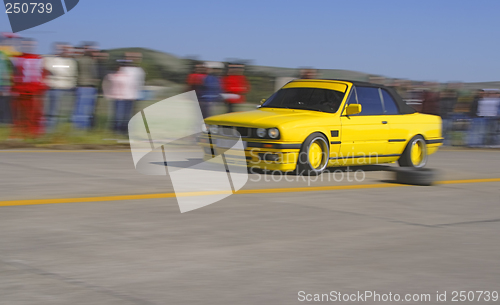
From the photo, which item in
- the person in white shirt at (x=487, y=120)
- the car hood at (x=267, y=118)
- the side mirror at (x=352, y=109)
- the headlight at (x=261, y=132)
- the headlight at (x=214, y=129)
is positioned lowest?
the person in white shirt at (x=487, y=120)

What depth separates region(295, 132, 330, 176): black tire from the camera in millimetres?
8867

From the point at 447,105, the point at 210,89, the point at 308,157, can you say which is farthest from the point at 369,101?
the point at 447,105

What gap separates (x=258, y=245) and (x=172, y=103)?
10.5 m

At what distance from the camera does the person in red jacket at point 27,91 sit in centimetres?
1200

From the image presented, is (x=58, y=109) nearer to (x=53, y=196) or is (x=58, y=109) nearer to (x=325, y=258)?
(x=53, y=196)

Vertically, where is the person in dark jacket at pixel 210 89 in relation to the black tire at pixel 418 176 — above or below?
above

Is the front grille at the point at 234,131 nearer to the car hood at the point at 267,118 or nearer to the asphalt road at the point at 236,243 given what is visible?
the car hood at the point at 267,118

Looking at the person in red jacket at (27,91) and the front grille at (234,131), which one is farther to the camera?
the person in red jacket at (27,91)

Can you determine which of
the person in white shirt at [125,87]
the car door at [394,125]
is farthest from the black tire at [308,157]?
the person in white shirt at [125,87]

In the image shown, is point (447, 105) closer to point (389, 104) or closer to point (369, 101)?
point (389, 104)

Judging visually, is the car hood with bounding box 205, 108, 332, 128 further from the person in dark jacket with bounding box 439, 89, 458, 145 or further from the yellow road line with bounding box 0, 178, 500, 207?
the person in dark jacket with bounding box 439, 89, 458, 145

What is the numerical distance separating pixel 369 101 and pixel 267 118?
2.00 metres

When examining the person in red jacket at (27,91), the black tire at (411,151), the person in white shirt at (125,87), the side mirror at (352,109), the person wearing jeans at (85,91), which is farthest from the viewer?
the person in white shirt at (125,87)

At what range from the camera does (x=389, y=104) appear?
10.4 metres
